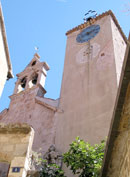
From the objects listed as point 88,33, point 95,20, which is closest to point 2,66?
point 88,33

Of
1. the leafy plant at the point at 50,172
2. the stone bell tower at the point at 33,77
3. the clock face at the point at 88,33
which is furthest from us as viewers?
the clock face at the point at 88,33

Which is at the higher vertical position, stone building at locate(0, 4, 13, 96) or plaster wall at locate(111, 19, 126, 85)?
plaster wall at locate(111, 19, 126, 85)

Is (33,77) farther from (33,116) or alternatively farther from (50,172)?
(50,172)

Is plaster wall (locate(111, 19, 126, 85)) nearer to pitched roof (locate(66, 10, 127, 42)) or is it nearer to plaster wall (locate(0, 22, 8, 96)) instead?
pitched roof (locate(66, 10, 127, 42))

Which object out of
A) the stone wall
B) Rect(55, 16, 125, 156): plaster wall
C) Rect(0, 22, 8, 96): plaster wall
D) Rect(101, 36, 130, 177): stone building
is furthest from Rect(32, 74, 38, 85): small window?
Rect(101, 36, 130, 177): stone building

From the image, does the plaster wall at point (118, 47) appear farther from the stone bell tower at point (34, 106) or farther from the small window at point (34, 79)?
the small window at point (34, 79)

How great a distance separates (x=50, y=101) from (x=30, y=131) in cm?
828

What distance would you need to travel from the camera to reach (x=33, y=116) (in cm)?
1327

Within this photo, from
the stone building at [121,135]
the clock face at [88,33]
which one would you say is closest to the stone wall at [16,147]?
the stone building at [121,135]

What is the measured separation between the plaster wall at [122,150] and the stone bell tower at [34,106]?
7.31m

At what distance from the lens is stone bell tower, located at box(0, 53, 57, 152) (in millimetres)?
11883

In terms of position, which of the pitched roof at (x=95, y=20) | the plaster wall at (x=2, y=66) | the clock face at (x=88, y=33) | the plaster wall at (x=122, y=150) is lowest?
the plaster wall at (x=122, y=150)

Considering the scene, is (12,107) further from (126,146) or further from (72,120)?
(126,146)

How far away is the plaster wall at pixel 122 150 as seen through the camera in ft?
11.0
